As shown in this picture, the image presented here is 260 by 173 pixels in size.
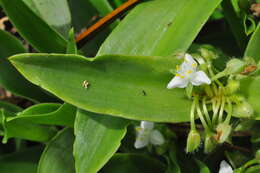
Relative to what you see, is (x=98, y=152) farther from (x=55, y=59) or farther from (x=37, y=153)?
(x=37, y=153)

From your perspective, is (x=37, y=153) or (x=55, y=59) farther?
(x=37, y=153)

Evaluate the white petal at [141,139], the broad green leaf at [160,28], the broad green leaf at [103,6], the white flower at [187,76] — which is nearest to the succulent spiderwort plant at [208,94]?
the white flower at [187,76]

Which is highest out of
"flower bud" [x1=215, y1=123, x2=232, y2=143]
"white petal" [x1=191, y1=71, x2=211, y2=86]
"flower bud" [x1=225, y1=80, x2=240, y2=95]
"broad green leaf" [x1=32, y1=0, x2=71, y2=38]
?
"broad green leaf" [x1=32, y1=0, x2=71, y2=38]

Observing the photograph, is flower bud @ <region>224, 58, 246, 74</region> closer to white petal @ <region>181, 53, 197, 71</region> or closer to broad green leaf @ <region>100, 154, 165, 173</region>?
white petal @ <region>181, 53, 197, 71</region>

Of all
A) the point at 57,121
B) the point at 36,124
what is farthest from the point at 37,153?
the point at 57,121

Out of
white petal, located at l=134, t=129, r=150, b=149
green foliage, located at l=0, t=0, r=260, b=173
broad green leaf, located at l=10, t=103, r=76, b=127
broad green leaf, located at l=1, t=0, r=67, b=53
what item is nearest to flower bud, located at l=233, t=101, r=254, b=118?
green foliage, located at l=0, t=0, r=260, b=173

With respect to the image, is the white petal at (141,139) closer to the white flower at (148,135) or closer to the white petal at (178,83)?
the white flower at (148,135)

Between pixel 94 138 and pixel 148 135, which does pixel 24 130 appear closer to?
pixel 94 138
